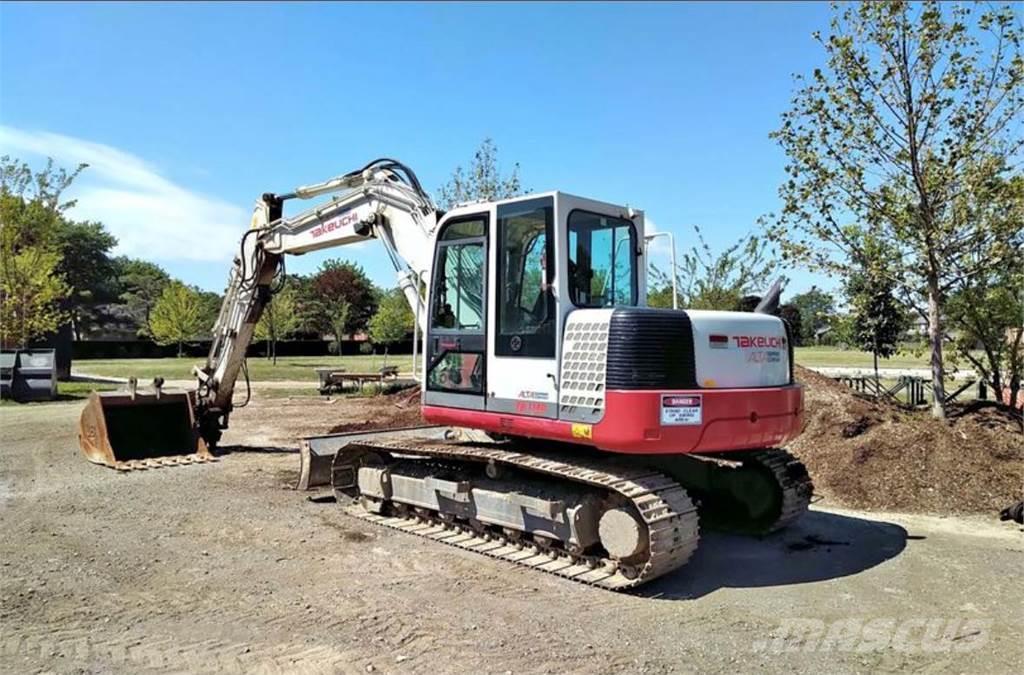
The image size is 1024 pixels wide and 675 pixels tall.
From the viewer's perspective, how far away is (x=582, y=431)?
19.6 feet

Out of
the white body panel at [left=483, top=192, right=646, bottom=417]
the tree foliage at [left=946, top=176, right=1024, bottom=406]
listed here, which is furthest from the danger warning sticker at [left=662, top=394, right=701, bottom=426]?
the tree foliage at [left=946, top=176, right=1024, bottom=406]

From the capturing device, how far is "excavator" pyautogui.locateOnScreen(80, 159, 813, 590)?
5.82 metres

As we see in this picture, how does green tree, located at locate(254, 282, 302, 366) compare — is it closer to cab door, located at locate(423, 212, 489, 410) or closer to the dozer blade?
the dozer blade

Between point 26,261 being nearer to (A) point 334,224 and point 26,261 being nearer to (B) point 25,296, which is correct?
(B) point 25,296

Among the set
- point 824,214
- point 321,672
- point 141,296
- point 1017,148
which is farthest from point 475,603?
point 141,296

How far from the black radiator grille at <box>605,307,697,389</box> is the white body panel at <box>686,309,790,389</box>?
174 mm

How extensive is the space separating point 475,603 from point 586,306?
8.04ft

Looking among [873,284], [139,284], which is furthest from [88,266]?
[873,284]

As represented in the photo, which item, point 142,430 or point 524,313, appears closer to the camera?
point 524,313

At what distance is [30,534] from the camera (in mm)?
7160

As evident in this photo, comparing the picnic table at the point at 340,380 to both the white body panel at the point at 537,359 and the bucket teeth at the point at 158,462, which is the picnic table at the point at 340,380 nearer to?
the bucket teeth at the point at 158,462

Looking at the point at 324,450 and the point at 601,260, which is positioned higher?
the point at 601,260

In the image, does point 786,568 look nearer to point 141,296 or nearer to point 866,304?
point 866,304

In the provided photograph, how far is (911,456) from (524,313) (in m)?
5.95
